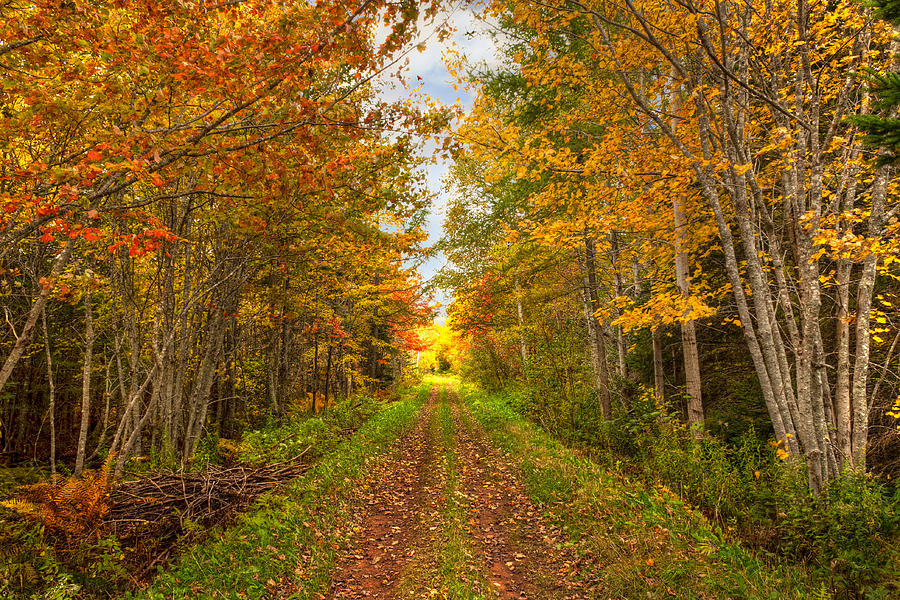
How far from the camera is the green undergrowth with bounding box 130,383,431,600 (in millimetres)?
4312

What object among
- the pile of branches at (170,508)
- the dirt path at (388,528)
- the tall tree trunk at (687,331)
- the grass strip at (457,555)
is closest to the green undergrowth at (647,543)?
the grass strip at (457,555)

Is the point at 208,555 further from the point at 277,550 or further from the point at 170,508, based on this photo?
the point at 170,508

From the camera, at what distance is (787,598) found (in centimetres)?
364

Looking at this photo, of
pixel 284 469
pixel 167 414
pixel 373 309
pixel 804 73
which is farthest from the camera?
pixel 373 309

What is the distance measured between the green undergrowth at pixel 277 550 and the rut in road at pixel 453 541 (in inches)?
13.5

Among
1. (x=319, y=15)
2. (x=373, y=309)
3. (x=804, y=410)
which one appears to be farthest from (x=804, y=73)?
(x=373, y=309)

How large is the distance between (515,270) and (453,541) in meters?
7.13

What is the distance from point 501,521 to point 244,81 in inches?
290

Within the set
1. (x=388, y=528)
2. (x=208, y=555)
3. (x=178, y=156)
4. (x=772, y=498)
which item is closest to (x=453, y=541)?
(x=388, y=528)

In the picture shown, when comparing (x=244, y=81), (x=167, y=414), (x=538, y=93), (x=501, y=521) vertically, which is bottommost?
(x=501, y=521)

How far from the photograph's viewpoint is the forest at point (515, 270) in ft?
13.1

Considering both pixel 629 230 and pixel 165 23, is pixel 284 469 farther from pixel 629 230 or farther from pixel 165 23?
pixel 629 230

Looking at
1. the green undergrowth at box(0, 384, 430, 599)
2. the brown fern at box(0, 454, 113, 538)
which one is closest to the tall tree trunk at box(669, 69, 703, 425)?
the green undergrowth at box(0, 384, 430, 599)

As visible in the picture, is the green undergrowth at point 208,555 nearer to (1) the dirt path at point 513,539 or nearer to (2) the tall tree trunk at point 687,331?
(1) the dirt path at point 513,539
